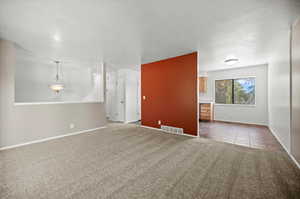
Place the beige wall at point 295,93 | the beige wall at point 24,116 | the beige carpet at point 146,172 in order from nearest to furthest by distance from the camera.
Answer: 1. the beige carpet at point 146,172
2. the beige wall at point 295,93
3. the beige wall at point 24,116

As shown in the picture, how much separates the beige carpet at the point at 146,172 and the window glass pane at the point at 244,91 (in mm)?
3532

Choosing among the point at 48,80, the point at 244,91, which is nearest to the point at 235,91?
the point at 244,91

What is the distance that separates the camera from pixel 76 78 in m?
6.05

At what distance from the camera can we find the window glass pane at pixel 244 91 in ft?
18.0

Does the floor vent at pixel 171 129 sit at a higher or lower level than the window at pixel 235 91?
lower

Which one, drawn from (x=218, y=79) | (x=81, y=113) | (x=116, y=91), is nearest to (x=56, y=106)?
(x=81, y=113)

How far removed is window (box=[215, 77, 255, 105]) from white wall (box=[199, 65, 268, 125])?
7.0 inches

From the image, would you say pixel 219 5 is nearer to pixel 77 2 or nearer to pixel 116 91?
pixel 77 2

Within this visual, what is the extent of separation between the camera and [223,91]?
6215mm

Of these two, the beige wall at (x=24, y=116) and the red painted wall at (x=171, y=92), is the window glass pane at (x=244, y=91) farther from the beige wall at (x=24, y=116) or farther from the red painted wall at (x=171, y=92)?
the beige wall at (x=24, y=116)

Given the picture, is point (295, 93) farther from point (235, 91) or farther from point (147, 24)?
point (235, 91)

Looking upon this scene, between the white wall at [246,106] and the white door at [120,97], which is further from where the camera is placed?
the white door at [120,97]

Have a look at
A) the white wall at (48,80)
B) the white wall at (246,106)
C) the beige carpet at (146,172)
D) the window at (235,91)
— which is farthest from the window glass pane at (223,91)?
the white wall at (48,80)

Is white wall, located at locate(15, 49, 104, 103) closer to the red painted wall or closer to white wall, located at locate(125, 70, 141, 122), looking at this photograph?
white wall, located at locate(125, 70, 141, 122)
